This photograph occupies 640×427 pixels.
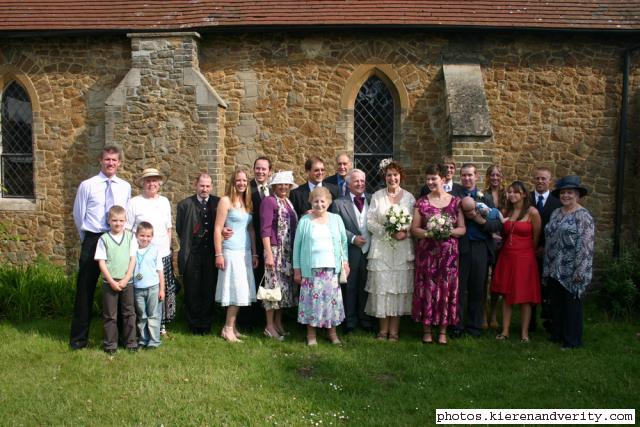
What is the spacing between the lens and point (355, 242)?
6.20m

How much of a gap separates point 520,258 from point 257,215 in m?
3.11

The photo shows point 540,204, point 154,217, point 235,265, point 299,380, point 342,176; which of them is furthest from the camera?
point 342,176

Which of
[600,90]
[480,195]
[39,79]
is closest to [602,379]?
[480,195]

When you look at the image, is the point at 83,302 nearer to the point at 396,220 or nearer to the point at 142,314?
the point at 142,314

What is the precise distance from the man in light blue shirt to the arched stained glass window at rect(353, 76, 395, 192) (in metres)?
5.19

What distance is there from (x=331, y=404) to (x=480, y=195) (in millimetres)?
3160

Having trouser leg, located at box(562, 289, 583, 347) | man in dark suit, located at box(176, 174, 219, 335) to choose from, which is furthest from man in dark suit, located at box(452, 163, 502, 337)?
man in dark suit, located at box(176, 174, 219, 335)

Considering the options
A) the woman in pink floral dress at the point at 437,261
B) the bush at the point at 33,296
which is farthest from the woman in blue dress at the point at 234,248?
the bush at the point at 33,296

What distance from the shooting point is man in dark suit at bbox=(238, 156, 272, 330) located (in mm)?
6320

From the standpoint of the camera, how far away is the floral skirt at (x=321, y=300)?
5895mm

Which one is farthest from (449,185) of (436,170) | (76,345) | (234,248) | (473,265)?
(76,345)

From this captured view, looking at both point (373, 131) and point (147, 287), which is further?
point (373, 131)

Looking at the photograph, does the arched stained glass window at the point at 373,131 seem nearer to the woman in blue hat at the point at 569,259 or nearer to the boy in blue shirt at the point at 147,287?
the woman in blue hat at the point at 569,259

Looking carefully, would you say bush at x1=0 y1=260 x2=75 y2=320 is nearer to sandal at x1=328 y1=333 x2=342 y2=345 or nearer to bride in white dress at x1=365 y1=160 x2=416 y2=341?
sandal at x1=328 y1=333 x2=342 y2=345
